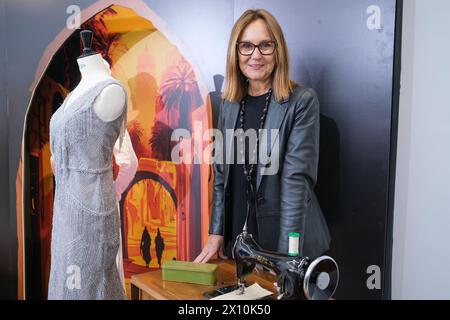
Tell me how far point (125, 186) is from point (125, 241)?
280 mm

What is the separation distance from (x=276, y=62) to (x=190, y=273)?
0.91 meters

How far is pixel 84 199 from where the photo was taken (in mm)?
1568

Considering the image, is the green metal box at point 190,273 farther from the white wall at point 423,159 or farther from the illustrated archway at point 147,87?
the white wall at point 423,159

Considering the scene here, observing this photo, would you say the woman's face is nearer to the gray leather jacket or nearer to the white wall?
the gray leather jacket

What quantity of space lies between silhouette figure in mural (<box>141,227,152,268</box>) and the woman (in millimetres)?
492

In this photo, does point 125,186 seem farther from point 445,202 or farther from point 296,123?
point 445,202

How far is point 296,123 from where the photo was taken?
1656 millimetres

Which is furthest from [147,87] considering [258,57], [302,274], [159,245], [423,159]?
[423,159]

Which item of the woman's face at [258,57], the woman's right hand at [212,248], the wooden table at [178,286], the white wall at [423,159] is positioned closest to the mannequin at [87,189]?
the wooden table at [178,286]

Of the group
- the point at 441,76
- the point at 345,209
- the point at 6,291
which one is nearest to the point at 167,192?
the point at 345,209

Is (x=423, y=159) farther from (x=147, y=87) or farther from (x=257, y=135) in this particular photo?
(x=147, y=87)

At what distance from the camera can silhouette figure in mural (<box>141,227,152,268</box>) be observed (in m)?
1.96

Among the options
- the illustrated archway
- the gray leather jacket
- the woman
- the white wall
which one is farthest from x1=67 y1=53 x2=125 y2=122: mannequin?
the white wall

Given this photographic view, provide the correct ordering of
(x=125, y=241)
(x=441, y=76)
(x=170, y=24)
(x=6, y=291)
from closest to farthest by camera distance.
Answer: (x=441, y=76) → (x=170, y=24) → (x=125, y=241) → (x=6, y=291)
